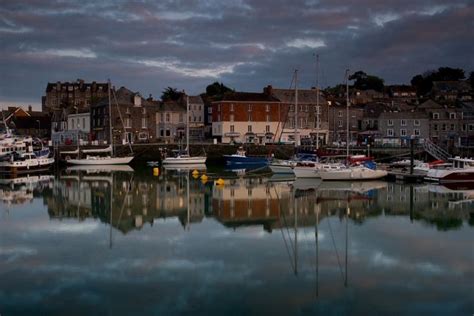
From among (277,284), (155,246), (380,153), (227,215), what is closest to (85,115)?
(380,153)

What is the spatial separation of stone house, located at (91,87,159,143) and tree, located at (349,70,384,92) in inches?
→ 2460

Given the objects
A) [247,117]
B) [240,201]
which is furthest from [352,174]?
[247,117]

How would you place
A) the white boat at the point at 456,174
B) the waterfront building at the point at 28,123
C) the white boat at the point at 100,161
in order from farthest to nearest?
1. the waterfront building at the point at 28,123
2. the white boat at the point at 100,161
3. the white boat at the point at 456,174

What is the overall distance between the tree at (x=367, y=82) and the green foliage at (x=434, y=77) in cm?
762

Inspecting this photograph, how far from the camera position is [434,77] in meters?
128

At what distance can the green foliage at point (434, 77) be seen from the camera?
125938 millimetres

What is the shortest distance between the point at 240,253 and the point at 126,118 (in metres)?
60.3

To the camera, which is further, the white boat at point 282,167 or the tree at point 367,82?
the tree at point 367,82

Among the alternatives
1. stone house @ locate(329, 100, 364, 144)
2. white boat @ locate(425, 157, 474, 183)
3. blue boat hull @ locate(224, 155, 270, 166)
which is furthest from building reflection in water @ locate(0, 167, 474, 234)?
stone house @ locate(329, 100, 364, 144)

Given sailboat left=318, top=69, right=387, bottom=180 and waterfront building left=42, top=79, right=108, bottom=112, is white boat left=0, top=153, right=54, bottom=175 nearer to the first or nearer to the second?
sailboat left=318, top=69, right=387, bottom=180

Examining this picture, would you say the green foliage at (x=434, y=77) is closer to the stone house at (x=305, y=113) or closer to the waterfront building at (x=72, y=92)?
the stone house at (x=305, y=113)

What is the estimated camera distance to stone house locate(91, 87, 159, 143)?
76.6 m

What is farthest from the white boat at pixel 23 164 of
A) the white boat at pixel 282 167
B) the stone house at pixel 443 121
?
the stone house at pixel 443 121

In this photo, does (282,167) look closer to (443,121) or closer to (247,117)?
(247,117)
